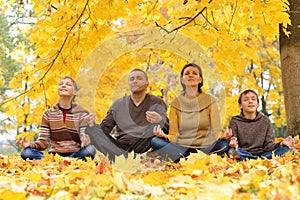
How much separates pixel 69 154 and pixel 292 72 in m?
2.55

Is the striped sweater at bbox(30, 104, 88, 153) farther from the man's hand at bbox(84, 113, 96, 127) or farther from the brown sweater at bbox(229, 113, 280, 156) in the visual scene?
the brown sweater at bbox(229, 113, 280, 156)

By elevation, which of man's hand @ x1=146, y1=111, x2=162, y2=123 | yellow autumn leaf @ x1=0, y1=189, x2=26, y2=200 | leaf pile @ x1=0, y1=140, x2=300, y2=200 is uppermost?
man's hand @ x1=146, y1=111, x2=162, y2=123

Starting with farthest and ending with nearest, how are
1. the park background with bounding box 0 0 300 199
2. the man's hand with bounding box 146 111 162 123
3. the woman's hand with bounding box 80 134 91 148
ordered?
1. the woman's hand with bounding box 80 134 91 148
2. the man's hand with bounding box 146 111 162 123
3. the park background with bounding box 0 0 300 199

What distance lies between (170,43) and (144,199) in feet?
9.24

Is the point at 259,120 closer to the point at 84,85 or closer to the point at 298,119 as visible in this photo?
the point at 298,119

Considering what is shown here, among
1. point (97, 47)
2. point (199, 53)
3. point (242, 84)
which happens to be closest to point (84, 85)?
point (97, 47)

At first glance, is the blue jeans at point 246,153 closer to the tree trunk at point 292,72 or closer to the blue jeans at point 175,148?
the blue jeans at point 175,148

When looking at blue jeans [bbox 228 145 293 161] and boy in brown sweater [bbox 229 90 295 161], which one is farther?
boy in brown sweater [bbox 229 90 295 161]

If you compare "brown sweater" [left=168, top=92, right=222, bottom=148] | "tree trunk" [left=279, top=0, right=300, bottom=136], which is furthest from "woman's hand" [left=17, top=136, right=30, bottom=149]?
"tree trunk" [left=279, top=0, right=300, bottom=136]

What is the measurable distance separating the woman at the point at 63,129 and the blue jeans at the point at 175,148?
2.71 feet

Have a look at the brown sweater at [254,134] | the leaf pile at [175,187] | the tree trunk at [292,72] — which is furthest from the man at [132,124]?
the tree trunk at [292,72]

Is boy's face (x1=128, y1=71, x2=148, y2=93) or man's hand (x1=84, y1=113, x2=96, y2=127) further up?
boy's face (x1=128, y1=71, x2=148, y2=93)

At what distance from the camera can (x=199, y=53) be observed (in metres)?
4.20

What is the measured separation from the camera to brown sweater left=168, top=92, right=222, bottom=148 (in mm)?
3479
